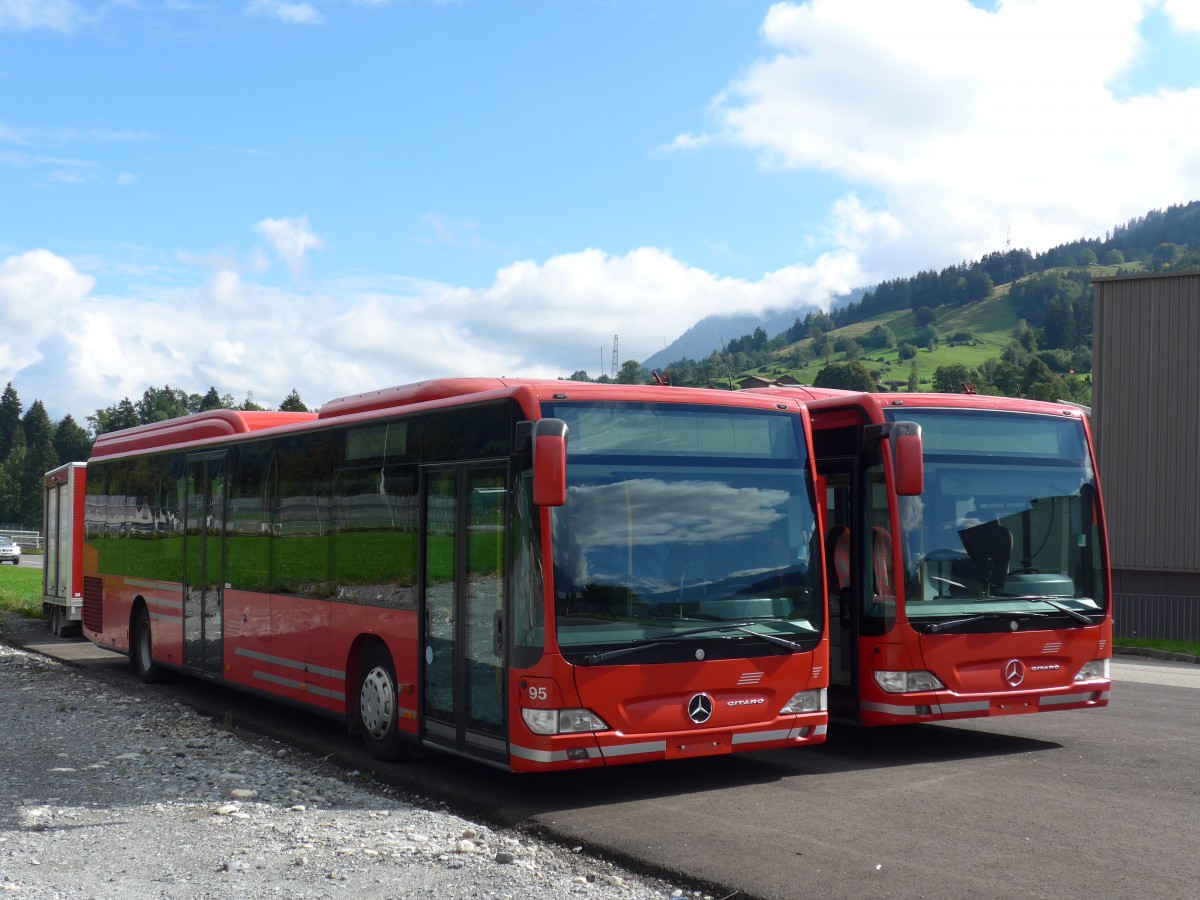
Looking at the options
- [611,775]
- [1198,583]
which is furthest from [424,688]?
[1198,583]

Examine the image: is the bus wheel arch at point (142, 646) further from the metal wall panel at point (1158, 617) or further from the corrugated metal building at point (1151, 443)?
the corrugated metal building at point (1151, 443)

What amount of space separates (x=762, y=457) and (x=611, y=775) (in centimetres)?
263

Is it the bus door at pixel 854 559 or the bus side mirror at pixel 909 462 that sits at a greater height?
the bus side mirror at pixel 909 462

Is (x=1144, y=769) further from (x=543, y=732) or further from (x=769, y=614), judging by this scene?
(x=543, y=732)

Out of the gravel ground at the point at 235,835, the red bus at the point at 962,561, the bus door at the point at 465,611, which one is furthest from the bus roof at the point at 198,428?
the red bus at the point at 962,561

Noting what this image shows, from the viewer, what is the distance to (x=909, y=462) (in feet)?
32.6

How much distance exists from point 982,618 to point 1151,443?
834 inches

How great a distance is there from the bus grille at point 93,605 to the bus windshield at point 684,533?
12393mm

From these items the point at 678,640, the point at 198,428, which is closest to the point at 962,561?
the point at 678,640

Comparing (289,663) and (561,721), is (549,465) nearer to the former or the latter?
(561,721)

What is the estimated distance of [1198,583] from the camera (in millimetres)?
28906

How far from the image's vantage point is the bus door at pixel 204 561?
47.2 feet

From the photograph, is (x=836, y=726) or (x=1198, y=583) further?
(x=1198, y=583)

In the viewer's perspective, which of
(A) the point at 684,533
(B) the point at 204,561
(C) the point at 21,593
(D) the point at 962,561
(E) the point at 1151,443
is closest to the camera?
(A) the point at 684,533
